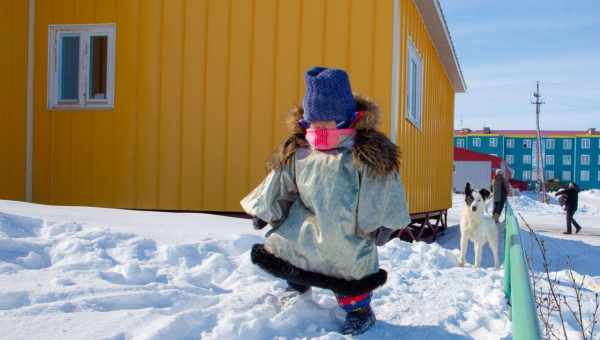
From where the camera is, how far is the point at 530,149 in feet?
Answer: 226

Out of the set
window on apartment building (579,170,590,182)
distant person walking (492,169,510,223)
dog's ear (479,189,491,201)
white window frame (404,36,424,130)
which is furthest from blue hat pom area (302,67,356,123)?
window on apartment building (579,170,590,182)

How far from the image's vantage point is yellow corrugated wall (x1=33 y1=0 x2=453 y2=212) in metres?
7.42

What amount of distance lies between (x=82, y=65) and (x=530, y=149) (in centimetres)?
6811

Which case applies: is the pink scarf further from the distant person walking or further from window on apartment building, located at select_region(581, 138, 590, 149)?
window on apartment building, located at select_region(581, 138, 590, 149)

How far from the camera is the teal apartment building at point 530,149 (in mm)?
68938

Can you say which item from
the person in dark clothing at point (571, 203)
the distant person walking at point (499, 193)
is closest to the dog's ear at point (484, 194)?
the distant person walking at point (499, 193)

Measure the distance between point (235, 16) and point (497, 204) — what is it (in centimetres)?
669

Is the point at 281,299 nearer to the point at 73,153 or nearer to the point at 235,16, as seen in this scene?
the point at 235,16

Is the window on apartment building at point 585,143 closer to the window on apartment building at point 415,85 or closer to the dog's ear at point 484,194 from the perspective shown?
the window on apartment building at point 415,85

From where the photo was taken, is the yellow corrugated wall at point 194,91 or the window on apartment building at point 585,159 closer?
the yellow corrugated wall at point 194,91

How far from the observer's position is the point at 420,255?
19.8 feet

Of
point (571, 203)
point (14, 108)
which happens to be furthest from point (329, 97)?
point (571, 203)

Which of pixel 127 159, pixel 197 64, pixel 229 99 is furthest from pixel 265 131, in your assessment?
pixel 127 159

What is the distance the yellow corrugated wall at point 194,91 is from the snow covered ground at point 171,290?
229cm
